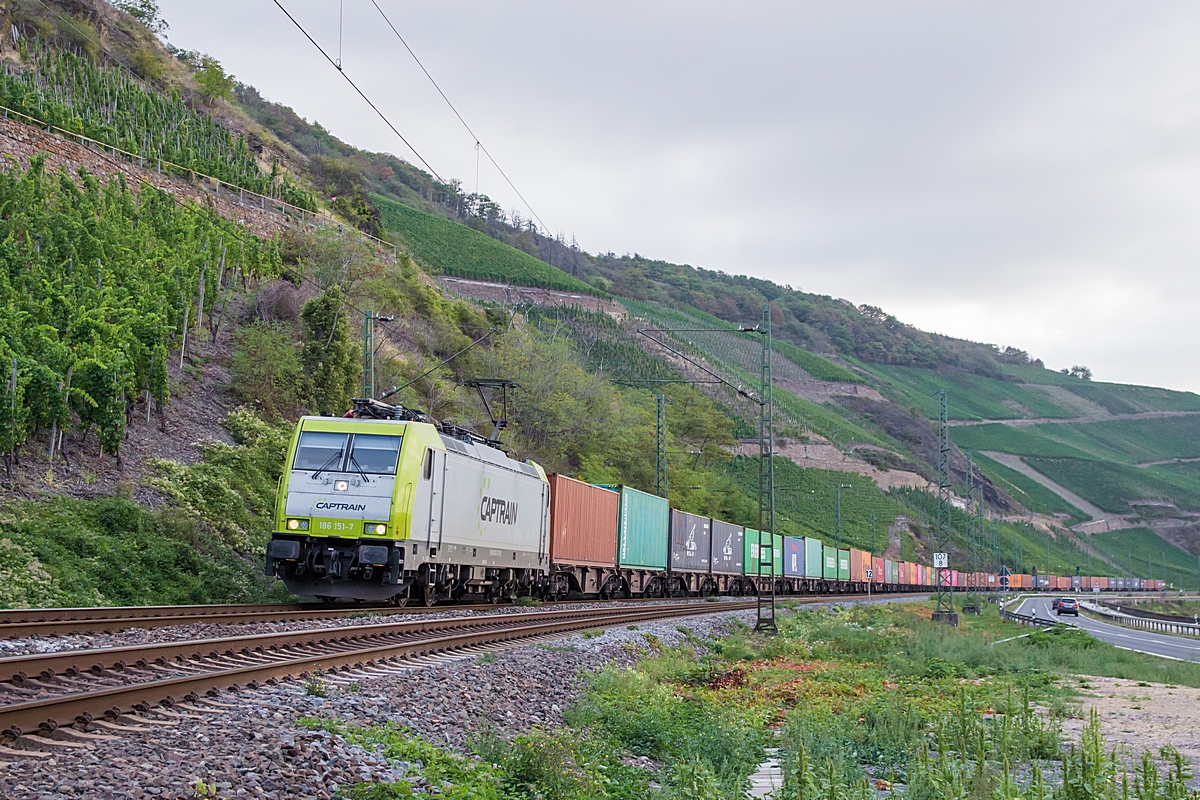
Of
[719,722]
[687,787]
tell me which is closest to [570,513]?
[719,722]

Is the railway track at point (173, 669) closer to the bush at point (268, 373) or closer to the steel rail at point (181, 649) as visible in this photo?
the steel rail at point (181, 649)

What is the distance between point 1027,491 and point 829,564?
14188cm

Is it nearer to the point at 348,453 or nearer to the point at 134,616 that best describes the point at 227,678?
the point at 134,616

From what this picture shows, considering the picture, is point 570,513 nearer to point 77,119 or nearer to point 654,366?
point 77,119

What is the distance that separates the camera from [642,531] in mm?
34094

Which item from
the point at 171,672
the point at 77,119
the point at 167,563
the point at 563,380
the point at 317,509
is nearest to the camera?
the point at 171,672

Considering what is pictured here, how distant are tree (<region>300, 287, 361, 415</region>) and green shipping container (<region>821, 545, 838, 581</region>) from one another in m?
30.8

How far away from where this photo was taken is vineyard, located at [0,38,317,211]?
46.9 meters

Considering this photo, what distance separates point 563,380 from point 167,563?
40.9 m

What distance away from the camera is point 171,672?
31.3 ft

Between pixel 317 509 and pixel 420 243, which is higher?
pixel 420 243

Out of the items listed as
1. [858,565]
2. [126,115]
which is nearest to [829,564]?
[858,565]

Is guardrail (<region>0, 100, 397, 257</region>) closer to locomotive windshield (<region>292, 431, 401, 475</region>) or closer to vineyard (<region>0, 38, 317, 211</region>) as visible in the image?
vineyard (<region>0, 38, 317, 211</region>)

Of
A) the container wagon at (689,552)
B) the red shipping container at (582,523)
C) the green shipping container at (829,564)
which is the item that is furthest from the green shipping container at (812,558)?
the red shipping container at (582,523)
